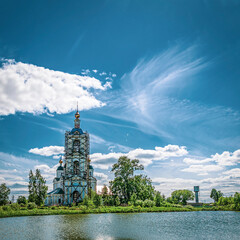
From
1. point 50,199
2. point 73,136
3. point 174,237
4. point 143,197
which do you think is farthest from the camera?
point 73,136

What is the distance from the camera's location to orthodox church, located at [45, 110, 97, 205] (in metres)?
66.4

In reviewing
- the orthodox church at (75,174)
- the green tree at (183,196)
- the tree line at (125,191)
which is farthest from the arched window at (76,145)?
the green tree at (183,196)

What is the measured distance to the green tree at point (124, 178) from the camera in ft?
194

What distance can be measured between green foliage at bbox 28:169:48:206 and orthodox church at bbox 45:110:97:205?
47.3 ft

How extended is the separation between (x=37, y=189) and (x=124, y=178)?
19438 millimetres

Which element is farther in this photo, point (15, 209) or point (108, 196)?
point (108, 196)

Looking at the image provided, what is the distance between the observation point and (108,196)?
58406 mm

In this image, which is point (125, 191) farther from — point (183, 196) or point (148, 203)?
point (183, 196)

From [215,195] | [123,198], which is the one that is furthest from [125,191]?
[215,195]

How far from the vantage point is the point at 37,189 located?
51.6 meters

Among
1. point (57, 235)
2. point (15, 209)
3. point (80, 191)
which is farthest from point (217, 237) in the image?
point (80, 191)

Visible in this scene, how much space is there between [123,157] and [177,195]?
42.1 meters

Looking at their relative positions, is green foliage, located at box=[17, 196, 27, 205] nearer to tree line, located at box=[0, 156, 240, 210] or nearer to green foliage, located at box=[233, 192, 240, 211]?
tree line, located at box=[0, 156, 240, 210]

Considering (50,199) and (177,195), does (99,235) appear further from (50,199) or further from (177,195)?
(177,195)
